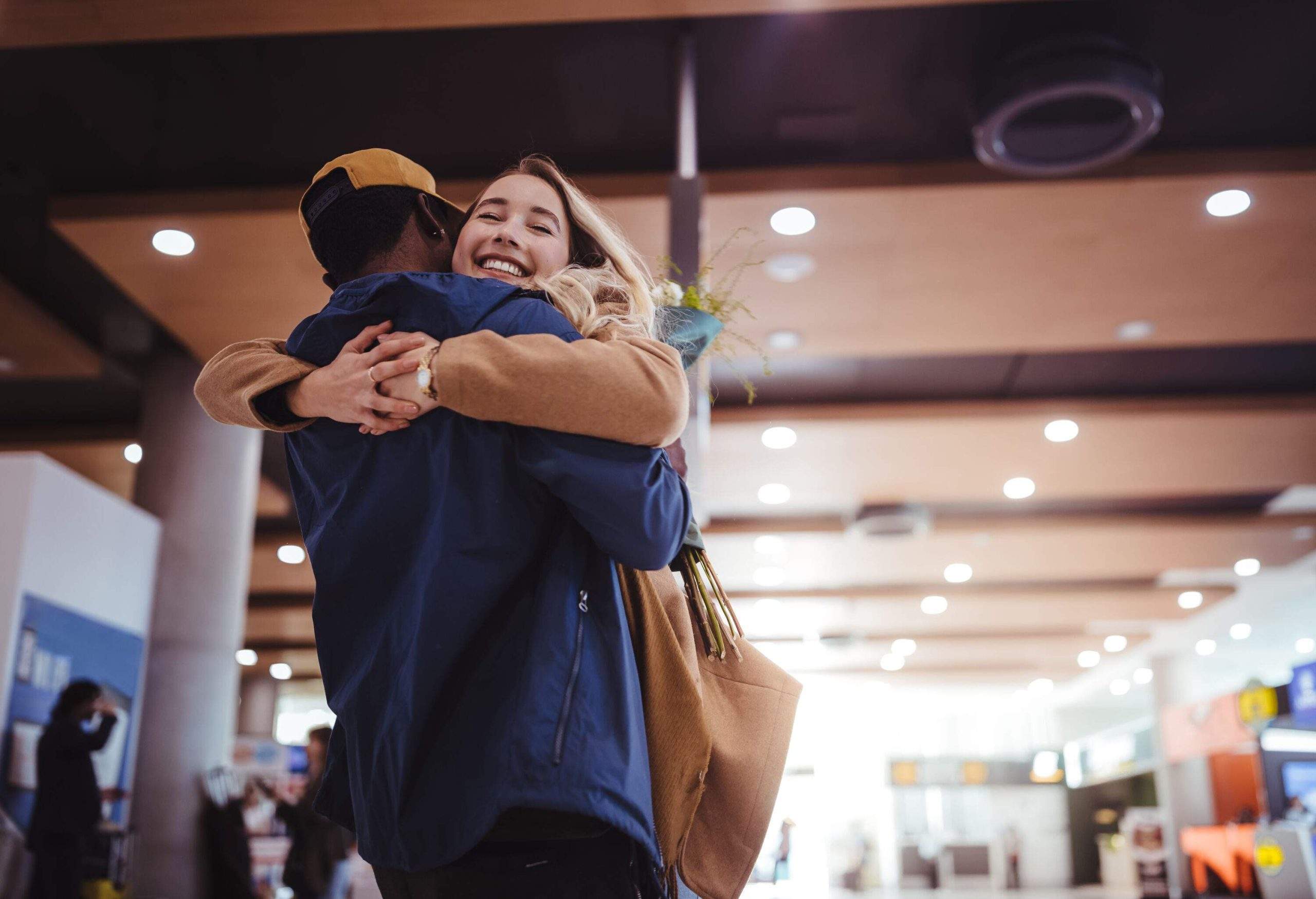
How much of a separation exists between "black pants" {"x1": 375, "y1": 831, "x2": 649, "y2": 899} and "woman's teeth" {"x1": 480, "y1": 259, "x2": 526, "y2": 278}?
0.66 metres

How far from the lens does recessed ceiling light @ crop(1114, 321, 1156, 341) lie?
20.5 ft

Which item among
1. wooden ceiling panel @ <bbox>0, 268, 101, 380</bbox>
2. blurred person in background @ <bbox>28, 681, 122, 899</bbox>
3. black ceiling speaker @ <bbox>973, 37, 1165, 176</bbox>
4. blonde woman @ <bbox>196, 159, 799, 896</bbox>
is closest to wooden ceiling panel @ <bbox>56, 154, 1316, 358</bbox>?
black ceiling speaker @ <bbox>973, 37, 1165, 176</bbox>

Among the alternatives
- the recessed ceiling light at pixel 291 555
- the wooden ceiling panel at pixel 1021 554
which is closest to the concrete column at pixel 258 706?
the recessed ceiling light at pixel 291 555

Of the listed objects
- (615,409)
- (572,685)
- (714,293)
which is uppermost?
(714,293)

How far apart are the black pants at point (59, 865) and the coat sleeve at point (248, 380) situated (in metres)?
4.63

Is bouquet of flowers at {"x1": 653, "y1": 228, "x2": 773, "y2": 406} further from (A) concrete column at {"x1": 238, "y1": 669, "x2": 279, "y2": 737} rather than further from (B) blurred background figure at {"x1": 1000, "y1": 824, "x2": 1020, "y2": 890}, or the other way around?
(B) blurred background figure at {"x1": 1000, "y1": 824, "x2": 1020, "y2": 890}

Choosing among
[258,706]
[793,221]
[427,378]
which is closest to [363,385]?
[427,378]

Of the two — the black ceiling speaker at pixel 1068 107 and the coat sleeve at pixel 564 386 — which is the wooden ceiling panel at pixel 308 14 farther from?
the coat sleeve at pixel 564 386

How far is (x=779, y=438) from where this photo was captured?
806 centimetres

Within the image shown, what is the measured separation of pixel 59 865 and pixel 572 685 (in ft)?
16.6

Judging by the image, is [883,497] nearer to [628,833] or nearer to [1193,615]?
[1193,615]

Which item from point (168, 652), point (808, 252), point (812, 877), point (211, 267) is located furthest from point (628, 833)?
point (812, 877)

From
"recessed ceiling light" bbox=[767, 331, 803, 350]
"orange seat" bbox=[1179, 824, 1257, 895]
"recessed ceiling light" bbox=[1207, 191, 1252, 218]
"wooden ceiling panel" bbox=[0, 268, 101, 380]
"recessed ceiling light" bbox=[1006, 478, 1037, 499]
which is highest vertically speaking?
"wooden ceiling panel" bbox=[0, 268, 101, 380]

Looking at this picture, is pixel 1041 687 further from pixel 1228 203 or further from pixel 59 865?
pixel 59 865
